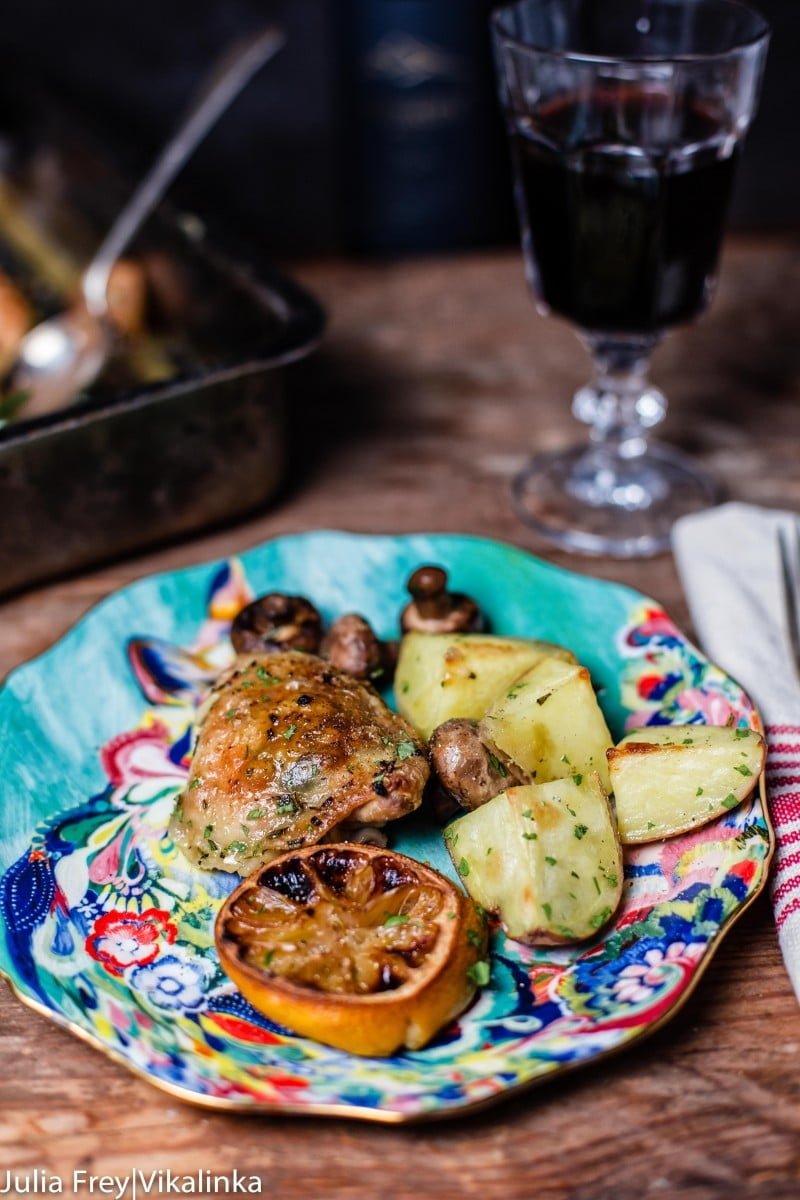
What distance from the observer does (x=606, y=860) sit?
106 centimetres

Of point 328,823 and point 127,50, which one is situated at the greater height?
point 127,50

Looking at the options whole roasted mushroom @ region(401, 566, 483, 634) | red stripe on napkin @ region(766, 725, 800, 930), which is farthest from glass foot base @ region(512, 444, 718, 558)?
red stripe on napkin @ region(766, 725, 800, 930)

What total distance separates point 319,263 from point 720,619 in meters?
1.40

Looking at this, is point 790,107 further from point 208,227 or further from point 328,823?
point 328,823

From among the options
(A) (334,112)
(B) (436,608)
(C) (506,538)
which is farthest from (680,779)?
(A) (334,112)

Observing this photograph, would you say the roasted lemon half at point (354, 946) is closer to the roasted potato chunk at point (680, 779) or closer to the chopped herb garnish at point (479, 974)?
the chopped herb garnish at point (479, 974)

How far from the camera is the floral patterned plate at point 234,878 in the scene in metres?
0.93

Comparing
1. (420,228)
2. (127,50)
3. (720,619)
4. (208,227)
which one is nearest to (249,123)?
(127,50)

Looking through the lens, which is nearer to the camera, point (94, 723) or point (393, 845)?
point (393, 845)

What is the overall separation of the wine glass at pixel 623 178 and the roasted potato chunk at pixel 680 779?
0.59m

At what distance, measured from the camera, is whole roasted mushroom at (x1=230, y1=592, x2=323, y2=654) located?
4.43 ft

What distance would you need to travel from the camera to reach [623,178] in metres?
1.50

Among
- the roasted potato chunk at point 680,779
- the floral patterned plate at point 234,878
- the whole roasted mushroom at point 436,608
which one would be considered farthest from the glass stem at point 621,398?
the roasted potato chunk at point 680,779

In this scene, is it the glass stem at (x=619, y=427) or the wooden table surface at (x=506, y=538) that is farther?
the glass stem at (x=619, y=427)
